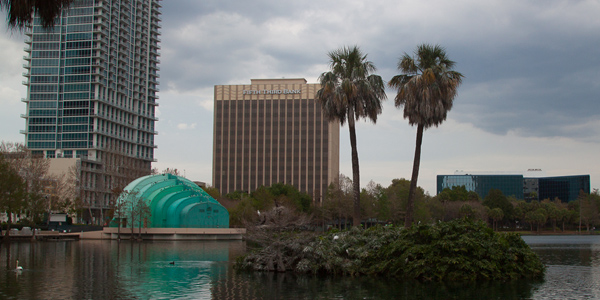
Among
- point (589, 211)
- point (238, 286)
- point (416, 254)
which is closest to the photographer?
point (238, 286)

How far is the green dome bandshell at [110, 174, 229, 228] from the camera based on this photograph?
82562 mm

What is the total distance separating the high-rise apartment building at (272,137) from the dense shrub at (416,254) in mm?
136104

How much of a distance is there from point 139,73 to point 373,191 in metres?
A: 93.7

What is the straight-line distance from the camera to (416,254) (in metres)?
25.5

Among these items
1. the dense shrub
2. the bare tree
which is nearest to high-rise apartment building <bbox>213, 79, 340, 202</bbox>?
the bare tree

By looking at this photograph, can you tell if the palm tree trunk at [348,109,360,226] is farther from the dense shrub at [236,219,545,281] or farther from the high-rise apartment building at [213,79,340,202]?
the high-rise apartment building at [213,79,340,202]

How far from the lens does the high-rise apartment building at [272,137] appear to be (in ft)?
543

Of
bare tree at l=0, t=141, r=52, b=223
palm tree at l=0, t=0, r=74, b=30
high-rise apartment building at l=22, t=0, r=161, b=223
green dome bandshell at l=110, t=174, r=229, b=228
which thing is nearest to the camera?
palm tree at l=0, t=0, r=74, b=30

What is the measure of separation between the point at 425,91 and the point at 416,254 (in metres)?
15.8

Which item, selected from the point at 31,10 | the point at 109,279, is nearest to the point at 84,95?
the point at 109,279

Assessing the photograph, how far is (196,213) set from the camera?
83.2m

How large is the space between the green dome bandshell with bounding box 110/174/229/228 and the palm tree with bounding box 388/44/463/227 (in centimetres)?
4978

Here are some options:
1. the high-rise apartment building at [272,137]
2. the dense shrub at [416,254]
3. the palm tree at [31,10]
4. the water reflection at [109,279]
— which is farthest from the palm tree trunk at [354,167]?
the high-rise apartment building at [272,137]

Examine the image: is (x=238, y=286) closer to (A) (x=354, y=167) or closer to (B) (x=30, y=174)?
(A) (x=354, y=167)
